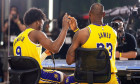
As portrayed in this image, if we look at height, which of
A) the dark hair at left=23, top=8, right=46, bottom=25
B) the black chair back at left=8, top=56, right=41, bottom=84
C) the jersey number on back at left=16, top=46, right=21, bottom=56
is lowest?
the black chair back at left=8, top=56, right=41, bottom=84

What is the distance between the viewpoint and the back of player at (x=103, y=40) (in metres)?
2.65

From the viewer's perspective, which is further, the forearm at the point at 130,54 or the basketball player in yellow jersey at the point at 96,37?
the forearm at the point at 130,54

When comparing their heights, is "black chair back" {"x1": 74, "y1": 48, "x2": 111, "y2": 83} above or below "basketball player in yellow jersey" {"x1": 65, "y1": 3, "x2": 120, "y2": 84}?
below

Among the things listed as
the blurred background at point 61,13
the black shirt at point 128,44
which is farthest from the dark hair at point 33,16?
the blurred background at point 61,13

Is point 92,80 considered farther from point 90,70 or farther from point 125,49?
point 125,49

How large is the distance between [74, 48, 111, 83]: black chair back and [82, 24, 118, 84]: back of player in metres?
0.10

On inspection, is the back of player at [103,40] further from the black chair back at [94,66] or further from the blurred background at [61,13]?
the blurred background at [61,13]

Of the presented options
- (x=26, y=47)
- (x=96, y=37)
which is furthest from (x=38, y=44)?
(x=96, y=37)

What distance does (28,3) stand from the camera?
22.9ft

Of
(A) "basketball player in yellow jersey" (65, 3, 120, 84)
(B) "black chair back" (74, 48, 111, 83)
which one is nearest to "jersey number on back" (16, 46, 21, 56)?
(A) "basketball player in yellow jersey" (65, 3, 120, 84)

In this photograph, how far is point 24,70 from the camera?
2.85 meters

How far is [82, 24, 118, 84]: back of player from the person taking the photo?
104 inches

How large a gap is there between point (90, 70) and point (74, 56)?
231 mm

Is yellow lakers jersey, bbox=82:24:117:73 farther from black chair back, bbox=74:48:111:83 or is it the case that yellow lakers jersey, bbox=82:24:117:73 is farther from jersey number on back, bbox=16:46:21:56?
jersey number on back, bbox=16:46:21:56
